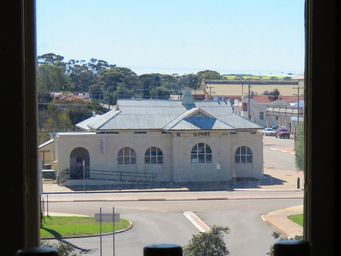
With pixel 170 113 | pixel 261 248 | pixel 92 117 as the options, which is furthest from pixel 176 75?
pixel 170 113

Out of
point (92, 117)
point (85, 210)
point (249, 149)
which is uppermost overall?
point (92, 117)

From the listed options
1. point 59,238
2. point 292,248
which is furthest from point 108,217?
point 292,248

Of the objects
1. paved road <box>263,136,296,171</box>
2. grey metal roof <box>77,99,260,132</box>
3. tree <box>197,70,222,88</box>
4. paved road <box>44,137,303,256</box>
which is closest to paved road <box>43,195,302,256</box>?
paved road <box>44,137,303,256</box>

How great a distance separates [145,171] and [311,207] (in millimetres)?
2106

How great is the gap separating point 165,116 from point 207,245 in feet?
6.49

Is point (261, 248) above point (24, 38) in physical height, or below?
below

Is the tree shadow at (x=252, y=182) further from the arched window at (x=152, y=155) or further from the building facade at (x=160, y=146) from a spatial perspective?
the arched window at (x=152, y=155)

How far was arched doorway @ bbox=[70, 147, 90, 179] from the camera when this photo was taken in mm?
2348

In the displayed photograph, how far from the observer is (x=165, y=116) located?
11.6 feet

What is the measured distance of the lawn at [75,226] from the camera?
1.48 m

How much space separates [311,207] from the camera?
2.73 feet

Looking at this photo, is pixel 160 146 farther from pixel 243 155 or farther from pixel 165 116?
pixel 243 155

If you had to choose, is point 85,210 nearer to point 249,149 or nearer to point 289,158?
point 249,149

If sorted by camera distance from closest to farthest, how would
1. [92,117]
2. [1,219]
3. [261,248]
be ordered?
1. [1,219]
2. [261,248]
3. [92,117]
